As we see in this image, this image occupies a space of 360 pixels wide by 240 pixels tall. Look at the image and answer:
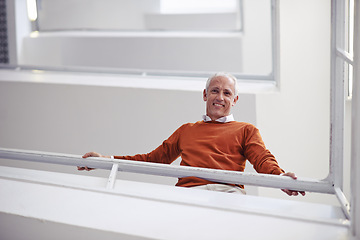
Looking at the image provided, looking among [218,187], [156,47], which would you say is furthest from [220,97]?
[156,47]

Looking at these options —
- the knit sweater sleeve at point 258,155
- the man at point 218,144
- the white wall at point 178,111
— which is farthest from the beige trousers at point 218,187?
the white wall at point 178,111

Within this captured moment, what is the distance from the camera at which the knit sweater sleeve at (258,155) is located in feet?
6.87

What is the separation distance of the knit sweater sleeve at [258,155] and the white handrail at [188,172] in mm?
251

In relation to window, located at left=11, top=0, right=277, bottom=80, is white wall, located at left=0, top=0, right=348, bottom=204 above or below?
below

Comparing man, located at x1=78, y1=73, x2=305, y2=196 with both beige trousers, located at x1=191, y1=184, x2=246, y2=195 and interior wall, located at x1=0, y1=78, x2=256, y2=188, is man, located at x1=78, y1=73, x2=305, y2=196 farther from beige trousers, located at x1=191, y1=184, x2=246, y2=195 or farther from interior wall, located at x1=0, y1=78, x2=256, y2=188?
interior wall, located at x1=0, y1=78, x2=256, y2=188

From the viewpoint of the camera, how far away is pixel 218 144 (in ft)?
7.75

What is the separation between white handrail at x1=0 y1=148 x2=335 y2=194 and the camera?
1.73 metres

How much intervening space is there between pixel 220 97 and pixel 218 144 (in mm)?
253

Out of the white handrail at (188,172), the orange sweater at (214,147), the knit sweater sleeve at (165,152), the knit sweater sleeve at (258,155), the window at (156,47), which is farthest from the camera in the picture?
the window at (156,47)

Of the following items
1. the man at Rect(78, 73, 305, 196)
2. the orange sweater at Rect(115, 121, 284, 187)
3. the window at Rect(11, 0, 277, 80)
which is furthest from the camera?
the window at Rect(11, 0, 277, 80)

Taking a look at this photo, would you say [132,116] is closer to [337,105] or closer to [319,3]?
[319,3]

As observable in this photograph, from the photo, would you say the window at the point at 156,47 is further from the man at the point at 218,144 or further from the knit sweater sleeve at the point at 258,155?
the knit sweater sleeve at the point at 258,155

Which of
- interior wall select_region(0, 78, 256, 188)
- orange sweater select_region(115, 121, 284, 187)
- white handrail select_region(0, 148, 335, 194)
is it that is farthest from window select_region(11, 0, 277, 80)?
white handrail select_region(0, 148, 335, 194)

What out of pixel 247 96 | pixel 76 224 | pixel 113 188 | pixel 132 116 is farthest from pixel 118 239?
pixel 132 116
